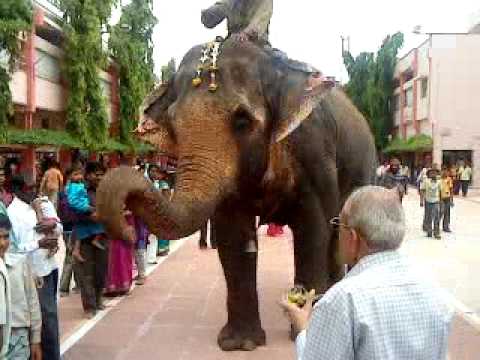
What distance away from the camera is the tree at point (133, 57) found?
3278 cm

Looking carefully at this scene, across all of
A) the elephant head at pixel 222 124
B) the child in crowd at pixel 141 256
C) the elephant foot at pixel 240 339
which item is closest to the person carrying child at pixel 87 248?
the child in crowd at pixel 141 256

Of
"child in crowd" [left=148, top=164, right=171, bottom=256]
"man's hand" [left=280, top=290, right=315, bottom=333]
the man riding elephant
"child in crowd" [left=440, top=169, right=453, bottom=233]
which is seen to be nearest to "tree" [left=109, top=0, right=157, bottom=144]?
"child in crowd" [left=440, top=169, right=453, bottom=233]

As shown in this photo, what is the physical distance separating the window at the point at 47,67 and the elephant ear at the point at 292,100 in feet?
67.1

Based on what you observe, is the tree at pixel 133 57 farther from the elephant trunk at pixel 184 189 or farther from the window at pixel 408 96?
the elephant trunk at pixel 184 189

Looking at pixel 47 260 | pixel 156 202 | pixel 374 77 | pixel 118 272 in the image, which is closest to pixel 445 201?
pixel 118 272

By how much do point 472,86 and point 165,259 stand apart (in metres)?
32.1

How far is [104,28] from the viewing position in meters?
29.9

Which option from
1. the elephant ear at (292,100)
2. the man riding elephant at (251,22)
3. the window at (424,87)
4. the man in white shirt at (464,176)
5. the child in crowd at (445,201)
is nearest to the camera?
the elephant ear at (292,100)

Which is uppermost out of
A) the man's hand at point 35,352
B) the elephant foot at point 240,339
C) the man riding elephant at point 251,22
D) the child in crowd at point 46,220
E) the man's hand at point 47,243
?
the man riding elephant at point 251,22

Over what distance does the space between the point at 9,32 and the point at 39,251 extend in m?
10.5

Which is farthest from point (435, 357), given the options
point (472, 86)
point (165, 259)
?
point (472, 86)

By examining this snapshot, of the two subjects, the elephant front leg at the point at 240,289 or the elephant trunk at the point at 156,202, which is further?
the elephant front leg at the point at 240,289

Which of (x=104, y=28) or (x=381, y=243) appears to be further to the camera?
(x=104, y=28)

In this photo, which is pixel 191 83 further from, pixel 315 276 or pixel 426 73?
pixel 426 73
